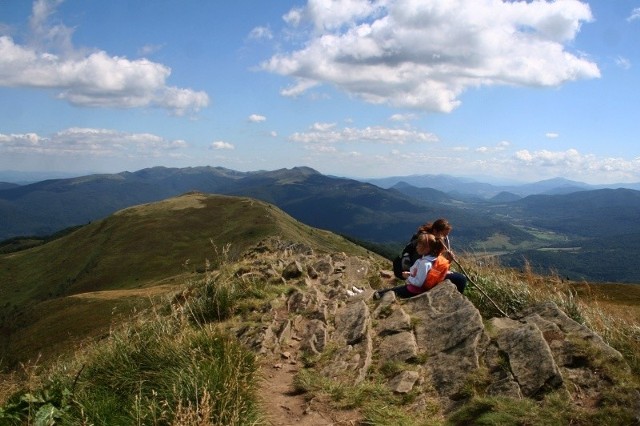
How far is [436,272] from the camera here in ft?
40.0

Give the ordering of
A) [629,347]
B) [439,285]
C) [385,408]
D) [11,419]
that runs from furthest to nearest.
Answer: [439,285] < [629,347] < [385,408] < [11,419]

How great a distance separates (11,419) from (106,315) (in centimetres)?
6400

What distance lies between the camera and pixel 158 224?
17725 centimetres

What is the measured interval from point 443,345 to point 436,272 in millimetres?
3194

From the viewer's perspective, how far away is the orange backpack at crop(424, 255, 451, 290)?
12.2 meters

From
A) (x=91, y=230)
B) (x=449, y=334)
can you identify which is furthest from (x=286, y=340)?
(x=91, y=230)

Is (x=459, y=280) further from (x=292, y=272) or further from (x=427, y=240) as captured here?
(x=292, y=272)

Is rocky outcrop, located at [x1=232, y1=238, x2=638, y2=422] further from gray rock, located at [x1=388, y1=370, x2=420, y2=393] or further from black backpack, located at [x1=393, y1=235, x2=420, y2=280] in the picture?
black backpack, located at [x1=393, y1=235, x2=420, y2=280]

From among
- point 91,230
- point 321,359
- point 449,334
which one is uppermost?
point 449,334

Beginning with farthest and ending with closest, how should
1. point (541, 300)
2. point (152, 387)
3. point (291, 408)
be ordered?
point (541, 300), point (291, 408), point (152, 387)

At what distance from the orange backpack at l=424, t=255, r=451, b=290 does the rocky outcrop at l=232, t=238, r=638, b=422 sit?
41 centimetres

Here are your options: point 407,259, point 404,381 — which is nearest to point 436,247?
point 407,259

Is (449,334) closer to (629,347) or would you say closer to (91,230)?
(629,347)

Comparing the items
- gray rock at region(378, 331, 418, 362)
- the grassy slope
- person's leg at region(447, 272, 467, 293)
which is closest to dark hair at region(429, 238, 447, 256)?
person's leg at region(447, 272, 467, 293)
